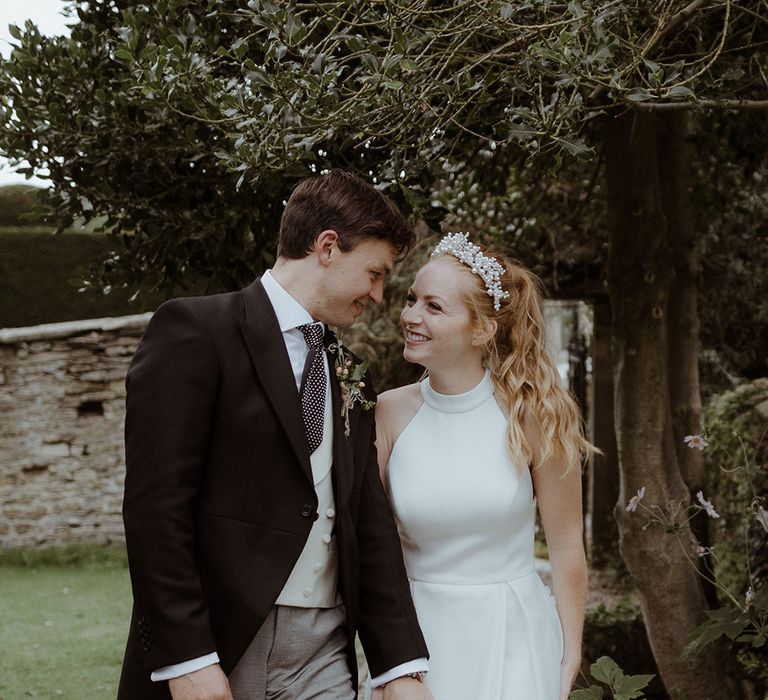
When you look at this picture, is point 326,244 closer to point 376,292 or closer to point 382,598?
point 376,292

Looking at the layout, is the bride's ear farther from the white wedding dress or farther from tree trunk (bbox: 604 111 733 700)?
tree trunk (bbox: 604 111 733 700)

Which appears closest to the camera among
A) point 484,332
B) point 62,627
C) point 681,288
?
point 484,332

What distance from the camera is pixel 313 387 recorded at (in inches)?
102

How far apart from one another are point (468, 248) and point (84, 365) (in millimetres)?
9580

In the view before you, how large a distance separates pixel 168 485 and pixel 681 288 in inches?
156

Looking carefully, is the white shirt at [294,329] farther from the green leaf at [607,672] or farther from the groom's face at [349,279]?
the green leaf at [607,672]

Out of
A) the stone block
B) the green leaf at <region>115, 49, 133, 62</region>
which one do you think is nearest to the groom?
the green leaf at <region>115, 49, 133, 62</region>

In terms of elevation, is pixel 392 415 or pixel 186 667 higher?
pixel 392 415

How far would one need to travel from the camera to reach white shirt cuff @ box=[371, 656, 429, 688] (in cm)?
262

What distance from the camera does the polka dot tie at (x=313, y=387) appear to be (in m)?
2.54

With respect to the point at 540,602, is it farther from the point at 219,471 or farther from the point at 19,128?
the point at 19,128

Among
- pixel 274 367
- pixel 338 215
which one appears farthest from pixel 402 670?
pixel 338 215

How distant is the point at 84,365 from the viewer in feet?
39.4

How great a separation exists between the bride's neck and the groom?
0.61 metres
